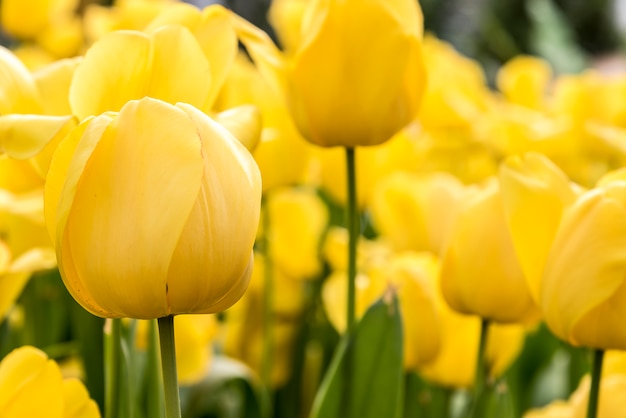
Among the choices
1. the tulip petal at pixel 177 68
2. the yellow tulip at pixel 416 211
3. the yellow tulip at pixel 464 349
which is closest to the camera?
the tulip petal at pixel 177 68

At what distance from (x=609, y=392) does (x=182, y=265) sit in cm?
29

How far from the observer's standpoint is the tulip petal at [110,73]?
43cm

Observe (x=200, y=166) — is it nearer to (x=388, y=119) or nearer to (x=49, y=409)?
(x=49, y=409)

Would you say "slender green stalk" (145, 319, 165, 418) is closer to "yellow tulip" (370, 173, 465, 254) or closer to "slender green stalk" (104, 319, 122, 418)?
"slender green stalk" (104, 319, 122, 418)

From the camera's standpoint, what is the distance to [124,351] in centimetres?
A: 51

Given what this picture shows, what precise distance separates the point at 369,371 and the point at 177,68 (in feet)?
0.81

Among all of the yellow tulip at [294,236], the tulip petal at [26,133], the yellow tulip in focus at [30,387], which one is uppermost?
the tulip petal at [26,133]

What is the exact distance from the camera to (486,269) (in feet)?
1.91

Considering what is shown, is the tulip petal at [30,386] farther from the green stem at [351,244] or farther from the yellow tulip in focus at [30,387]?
the green stem at [351,244]

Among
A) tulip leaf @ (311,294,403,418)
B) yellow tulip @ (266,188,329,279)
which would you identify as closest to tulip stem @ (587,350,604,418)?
tulip leaf @ (311,294,403,418)

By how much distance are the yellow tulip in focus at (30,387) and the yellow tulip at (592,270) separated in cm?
25

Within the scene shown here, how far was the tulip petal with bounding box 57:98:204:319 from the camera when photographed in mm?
338

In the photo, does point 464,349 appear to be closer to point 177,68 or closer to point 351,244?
point 351,244

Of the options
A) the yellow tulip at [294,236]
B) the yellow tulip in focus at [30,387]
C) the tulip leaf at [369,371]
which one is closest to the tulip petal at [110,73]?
the yellow tulip in focus at [30,387]
